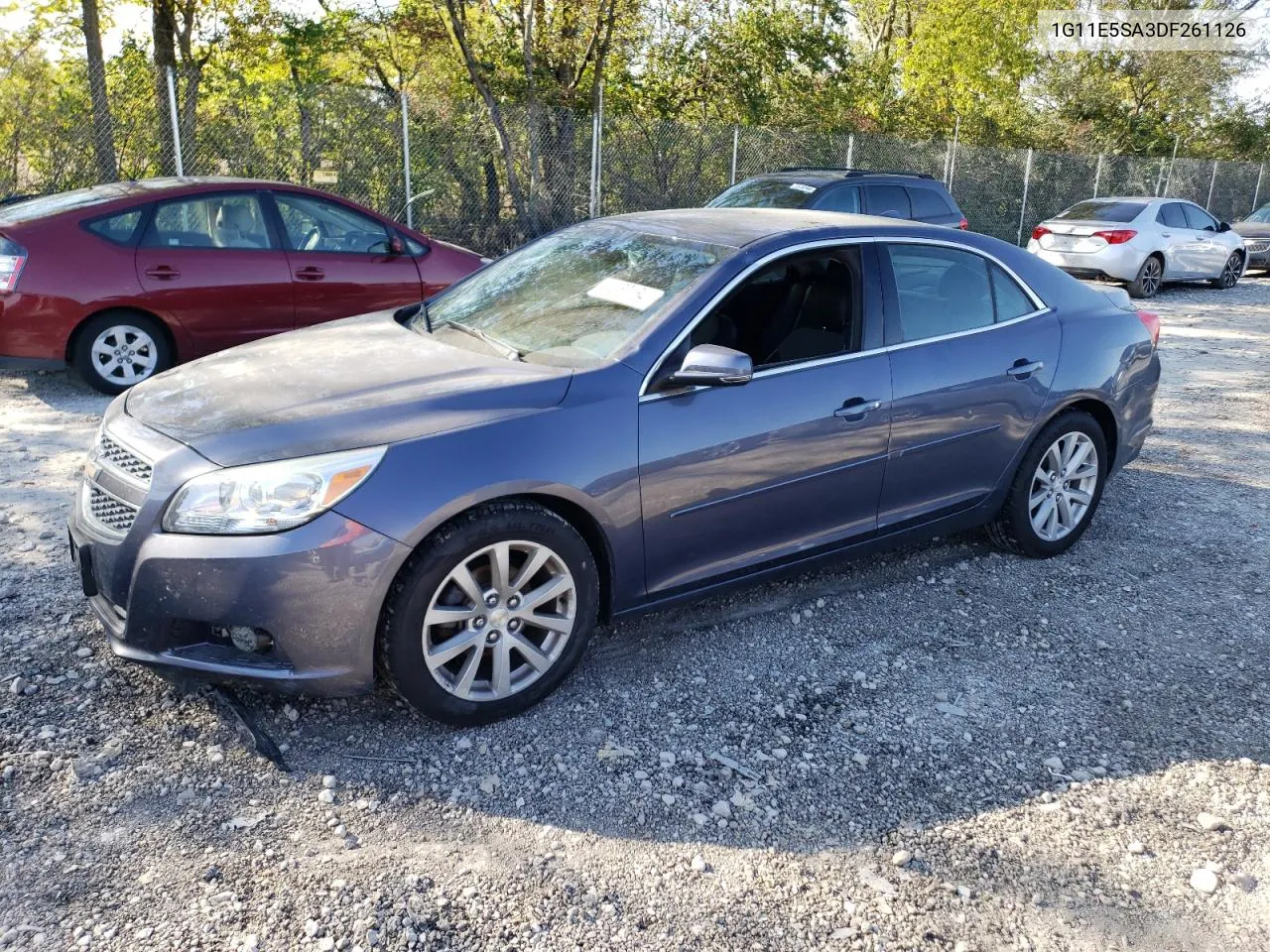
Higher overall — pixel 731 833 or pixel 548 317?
pixel 548 317

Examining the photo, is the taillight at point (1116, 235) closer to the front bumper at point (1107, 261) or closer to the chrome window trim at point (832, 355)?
the front bumper at point (1107, 261)

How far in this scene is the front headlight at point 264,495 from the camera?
10.4ft

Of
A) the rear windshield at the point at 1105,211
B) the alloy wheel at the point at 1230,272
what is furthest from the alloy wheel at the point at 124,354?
the alloy wheel at the point at 1230,272

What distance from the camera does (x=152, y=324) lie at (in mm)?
7473

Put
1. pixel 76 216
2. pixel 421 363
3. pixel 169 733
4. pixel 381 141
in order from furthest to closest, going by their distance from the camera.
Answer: pixel 381 141
pixel 76 216
pixel 421 363
pixel 169 733

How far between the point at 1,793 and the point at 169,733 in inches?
18.7

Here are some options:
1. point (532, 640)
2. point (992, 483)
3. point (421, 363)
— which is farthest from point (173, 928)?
point (992, 483)

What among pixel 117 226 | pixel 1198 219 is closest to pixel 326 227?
pixel 117 226

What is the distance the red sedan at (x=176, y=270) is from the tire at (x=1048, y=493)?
513 centimetres

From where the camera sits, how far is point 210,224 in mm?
7688

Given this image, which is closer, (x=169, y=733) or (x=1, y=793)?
(x=1, y=793)

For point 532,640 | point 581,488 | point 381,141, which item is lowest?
point 532,640

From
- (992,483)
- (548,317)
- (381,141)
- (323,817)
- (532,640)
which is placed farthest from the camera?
(381,141)

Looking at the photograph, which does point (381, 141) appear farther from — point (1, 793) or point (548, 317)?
point (1, 793)
